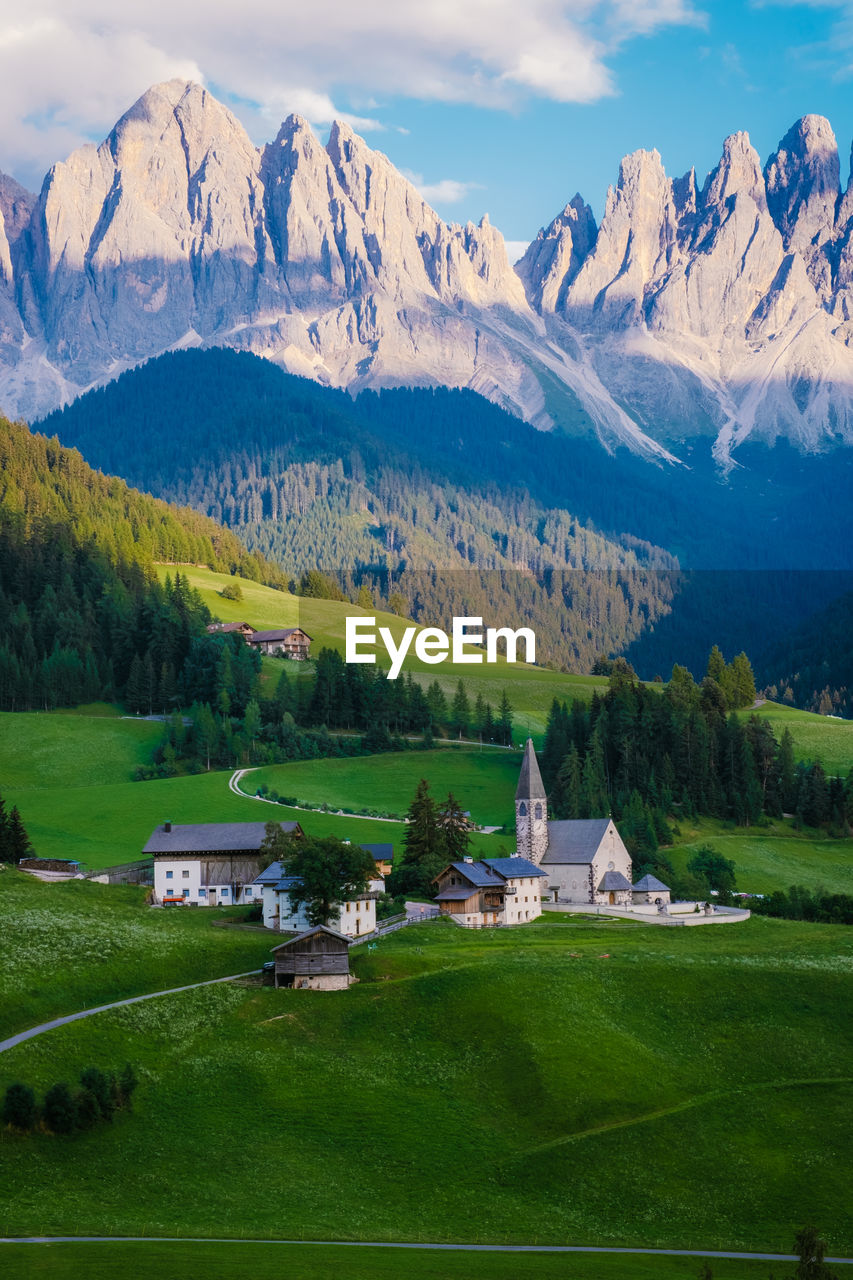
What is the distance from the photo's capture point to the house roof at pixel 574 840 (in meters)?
116

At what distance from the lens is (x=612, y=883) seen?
115 metres

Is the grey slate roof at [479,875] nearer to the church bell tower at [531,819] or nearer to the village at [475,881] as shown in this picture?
the village at [475,881]

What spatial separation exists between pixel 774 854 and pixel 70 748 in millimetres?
77590

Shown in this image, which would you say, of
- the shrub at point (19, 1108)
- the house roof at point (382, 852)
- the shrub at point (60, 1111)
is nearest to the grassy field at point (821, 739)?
the house roof at point (382, 852)

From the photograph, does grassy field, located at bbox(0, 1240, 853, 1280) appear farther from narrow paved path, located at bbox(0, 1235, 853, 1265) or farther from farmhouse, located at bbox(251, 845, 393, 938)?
farmhouse, located at bbox(251, 845, 393, 938)

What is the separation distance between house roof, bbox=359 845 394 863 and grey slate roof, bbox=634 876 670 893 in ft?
66.0

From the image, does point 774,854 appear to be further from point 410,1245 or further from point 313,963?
point 410,1245

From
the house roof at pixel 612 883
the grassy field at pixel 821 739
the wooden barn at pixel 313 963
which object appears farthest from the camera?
the grassy field at pixel 821 739

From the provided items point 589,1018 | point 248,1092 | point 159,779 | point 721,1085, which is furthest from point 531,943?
point 159,779

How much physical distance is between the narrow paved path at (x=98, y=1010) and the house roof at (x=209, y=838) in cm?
2722

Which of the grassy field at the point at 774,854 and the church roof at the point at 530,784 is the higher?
the church roof at the point at 530,784

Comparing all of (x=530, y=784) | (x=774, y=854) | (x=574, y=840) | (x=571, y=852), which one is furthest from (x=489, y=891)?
(x=774, y=854)

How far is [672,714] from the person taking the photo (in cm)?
15850

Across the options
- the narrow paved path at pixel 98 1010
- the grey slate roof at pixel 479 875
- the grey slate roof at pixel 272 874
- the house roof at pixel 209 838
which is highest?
the house roof at pixel 209 838
